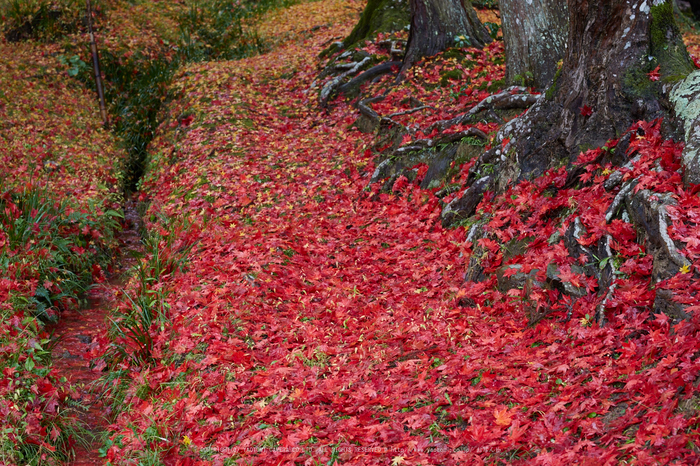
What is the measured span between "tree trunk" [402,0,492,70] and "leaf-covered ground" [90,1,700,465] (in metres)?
1.52

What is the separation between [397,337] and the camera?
479 cm

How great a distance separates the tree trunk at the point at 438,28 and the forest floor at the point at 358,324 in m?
0.40

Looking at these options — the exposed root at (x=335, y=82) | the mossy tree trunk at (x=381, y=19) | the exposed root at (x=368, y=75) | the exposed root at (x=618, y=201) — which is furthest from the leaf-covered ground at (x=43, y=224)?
the mossy tree trunk at (x=381, y=19)

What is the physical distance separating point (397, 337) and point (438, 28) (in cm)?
667

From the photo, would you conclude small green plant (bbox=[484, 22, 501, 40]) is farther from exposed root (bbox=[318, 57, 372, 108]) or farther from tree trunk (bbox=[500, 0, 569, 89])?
tree trunk (bbox=[500, 0, 569, 89])

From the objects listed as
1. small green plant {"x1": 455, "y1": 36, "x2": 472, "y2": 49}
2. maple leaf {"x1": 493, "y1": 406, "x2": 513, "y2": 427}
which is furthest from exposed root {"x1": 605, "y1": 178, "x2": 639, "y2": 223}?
small green plant {"x1": 455, "y1": 36, "x2": 472, "y2": 49}

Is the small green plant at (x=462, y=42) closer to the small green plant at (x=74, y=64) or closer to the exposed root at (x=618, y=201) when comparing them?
the exposed root at (x=618, y=201)

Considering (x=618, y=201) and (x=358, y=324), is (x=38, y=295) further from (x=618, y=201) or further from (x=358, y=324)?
(x=618, y=201)

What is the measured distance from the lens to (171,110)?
11406 mm

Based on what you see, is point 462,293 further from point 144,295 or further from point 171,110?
point 171,110

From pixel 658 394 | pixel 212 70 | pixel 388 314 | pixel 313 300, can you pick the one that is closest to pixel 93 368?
pixel 313 300

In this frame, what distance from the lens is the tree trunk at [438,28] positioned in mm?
9484

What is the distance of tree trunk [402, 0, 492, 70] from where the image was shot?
948cm

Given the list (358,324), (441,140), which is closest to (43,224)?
(358,324)
